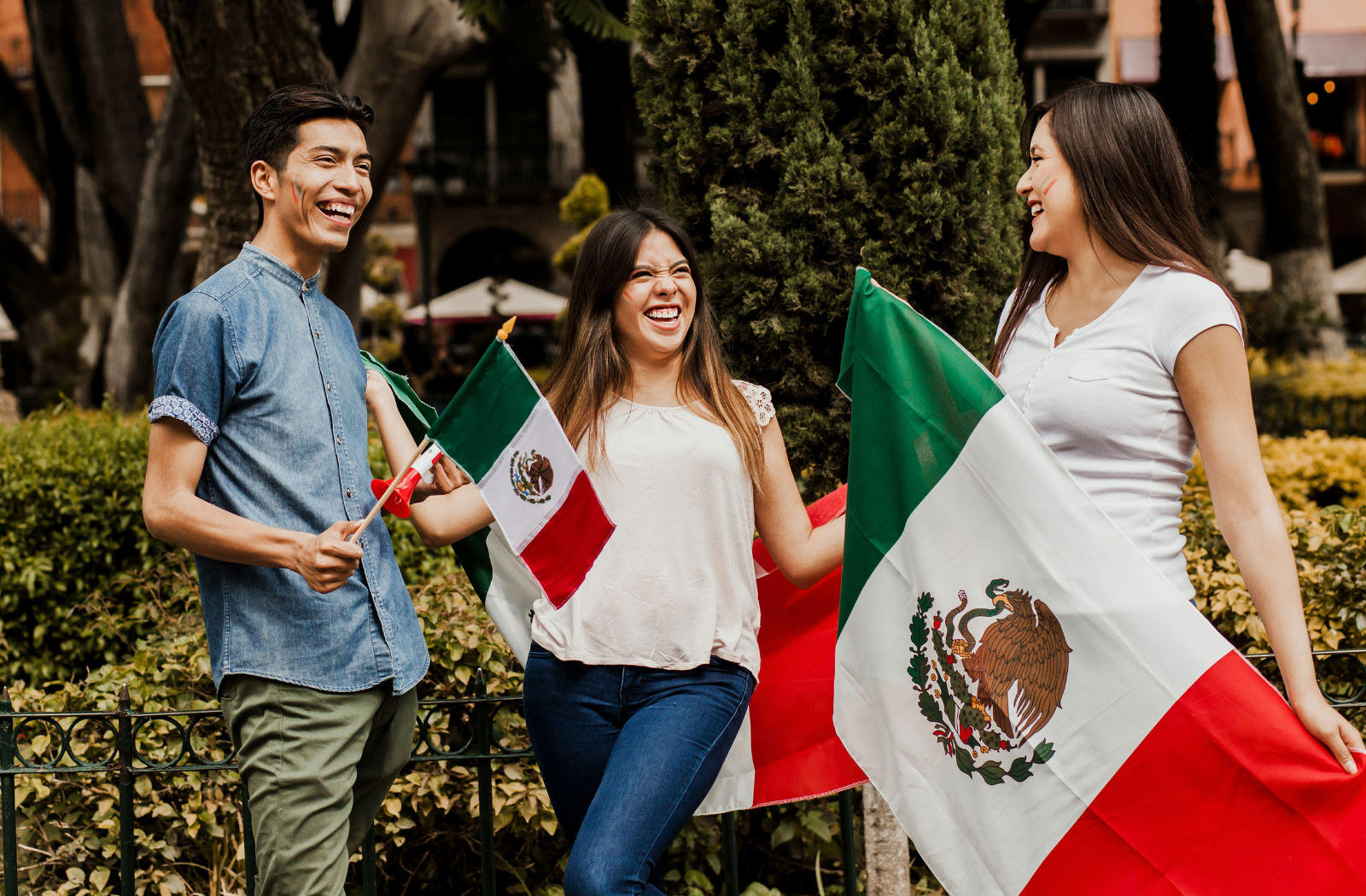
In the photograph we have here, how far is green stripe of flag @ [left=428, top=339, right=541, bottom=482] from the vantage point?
2.49 m

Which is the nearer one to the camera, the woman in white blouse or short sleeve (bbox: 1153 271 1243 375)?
short sleeve (bbox: 1153 271 1243 375)

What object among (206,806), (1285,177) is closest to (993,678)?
(206,806)

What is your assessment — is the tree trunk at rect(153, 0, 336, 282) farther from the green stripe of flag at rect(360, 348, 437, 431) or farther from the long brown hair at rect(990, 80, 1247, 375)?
the long brown hair at rect(990, 80, 1247, 375)

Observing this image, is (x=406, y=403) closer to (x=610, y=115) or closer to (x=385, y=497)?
(x=385, y=497)

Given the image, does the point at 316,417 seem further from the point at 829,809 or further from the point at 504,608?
the point at 829,809

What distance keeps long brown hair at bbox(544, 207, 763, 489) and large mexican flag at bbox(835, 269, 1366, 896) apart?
331 millimetres

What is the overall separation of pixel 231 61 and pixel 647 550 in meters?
4.87

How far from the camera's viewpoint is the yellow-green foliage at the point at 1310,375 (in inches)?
441

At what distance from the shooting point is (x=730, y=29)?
3.65 metres

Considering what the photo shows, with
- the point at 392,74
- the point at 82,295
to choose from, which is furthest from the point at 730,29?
the point at 82,295

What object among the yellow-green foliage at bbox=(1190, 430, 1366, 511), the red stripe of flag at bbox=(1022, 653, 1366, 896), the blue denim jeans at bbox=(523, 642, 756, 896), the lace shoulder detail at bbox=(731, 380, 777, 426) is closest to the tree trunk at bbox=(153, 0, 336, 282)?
the lace shoulder detail at bbox=(731, 380, 777, 426)

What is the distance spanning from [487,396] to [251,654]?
2.30ft

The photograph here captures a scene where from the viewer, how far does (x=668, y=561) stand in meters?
2.51

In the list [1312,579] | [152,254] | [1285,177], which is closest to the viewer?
[1312,579]
